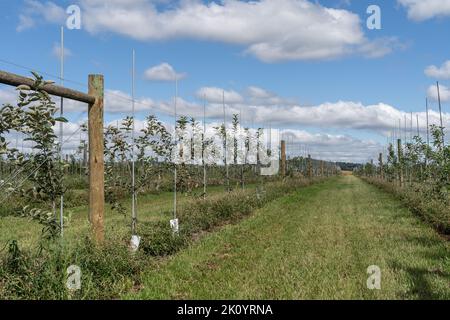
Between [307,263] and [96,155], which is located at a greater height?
[96,155]

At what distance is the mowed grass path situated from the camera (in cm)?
568

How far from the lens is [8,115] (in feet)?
17.0

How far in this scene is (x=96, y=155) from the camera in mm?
6895

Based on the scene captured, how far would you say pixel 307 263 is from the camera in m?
7.20

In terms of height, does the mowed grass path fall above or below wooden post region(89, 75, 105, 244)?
below

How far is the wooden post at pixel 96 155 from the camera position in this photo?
6.84 meters

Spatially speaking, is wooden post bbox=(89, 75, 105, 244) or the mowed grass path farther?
wooden post bbox=(89, 75, 105, 244)

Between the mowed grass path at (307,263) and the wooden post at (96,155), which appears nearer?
the mowed grass path at (307,263)

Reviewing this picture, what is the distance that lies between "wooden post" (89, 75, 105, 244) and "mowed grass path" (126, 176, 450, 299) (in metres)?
1.14

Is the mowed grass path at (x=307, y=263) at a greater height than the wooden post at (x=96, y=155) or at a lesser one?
lesser

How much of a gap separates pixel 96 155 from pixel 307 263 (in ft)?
11.8

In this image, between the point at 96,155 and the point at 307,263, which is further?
the point at 307,263

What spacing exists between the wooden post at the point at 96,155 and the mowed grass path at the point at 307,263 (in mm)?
1137
